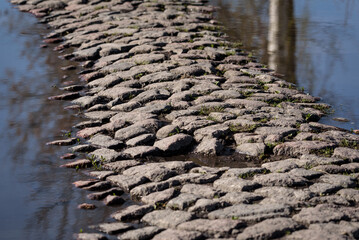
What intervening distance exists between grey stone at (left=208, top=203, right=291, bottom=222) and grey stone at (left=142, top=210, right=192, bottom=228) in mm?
186

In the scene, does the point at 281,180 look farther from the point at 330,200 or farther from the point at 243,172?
the point at 330,200

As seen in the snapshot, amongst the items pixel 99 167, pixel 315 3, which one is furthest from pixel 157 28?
pixel 99 167

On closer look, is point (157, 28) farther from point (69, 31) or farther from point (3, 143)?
point (3, 143)

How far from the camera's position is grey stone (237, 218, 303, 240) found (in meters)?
3.63

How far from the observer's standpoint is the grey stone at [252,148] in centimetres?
508

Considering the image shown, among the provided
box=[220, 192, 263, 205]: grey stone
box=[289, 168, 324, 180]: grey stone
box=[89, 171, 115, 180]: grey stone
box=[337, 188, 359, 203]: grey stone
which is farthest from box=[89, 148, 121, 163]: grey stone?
box=[337, 188, 359, 203]: grey stone

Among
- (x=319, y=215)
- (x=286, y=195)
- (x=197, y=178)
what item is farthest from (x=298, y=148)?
(x=319, y=215)

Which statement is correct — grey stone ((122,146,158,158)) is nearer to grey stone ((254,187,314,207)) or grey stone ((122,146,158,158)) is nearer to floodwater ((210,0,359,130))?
grey stone ((254,187,314,207))

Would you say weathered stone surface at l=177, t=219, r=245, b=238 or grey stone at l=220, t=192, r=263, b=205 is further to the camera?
grey stone at l=220, t=192, r=263, b=205

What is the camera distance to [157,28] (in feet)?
31.2

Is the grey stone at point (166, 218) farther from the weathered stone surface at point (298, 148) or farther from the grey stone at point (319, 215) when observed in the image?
the weathered stone surface at point (298, 148)

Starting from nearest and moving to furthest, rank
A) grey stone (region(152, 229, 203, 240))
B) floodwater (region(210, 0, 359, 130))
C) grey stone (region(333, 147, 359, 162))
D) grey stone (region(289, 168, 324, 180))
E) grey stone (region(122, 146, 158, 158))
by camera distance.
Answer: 1. grey stone (region(152, 229, 203, 240))
2. grey stone (region(289, 168, 324, 180))
3. grey stone (region(333, 147, 359, 162))
4. grey stone (region(122, 146, 158, 158))
5. floodwater (region(210, 0, 359, 130))

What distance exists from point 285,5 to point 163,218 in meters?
8.35

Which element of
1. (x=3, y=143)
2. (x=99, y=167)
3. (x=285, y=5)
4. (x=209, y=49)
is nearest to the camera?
(x=99, y=167)
